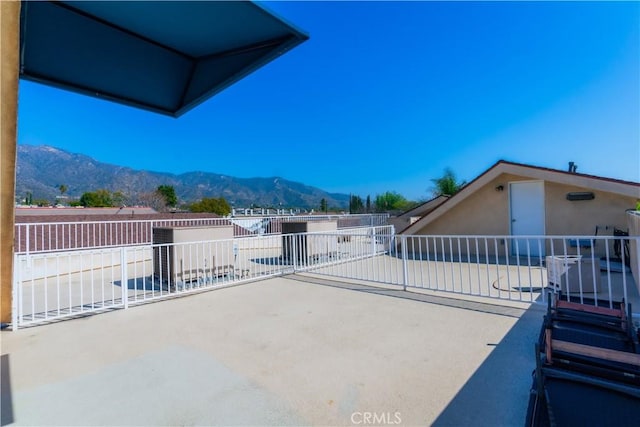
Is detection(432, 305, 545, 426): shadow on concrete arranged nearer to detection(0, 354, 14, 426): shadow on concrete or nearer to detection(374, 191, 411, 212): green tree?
detection(0, 354, 14, 426): shadow on concrete

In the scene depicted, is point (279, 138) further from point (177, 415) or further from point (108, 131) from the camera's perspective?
point (177, 415)

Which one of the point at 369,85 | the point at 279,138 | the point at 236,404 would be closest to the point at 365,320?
the point at 236,404

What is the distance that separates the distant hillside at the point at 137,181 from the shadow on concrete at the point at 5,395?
235 ft

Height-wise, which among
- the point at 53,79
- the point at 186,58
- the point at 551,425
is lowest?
the point at 551,425

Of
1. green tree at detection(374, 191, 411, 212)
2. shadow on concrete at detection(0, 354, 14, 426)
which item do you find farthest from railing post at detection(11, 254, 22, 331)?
green tree at detection(374, 191, 411, 212)

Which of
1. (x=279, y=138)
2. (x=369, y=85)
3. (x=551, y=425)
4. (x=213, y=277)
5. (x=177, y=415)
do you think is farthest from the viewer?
(x=279, y=138)

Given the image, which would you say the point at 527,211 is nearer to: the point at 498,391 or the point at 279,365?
the point at 498,391

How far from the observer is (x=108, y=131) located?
68.6m

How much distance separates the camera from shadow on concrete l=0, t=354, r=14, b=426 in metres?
1.86

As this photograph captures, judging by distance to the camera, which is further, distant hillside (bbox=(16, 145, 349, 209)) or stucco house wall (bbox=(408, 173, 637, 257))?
distant hillside (bbox=(16, 145, 349, 209))

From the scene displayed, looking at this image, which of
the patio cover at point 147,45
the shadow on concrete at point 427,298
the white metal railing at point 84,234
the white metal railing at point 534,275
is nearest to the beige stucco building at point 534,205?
the white metal railing at point 534,275

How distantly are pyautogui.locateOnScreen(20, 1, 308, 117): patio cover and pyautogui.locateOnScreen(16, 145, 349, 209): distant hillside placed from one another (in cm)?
7062

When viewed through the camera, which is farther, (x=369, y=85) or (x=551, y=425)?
(x=369, y=85)

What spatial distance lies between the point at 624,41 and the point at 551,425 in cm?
1015
